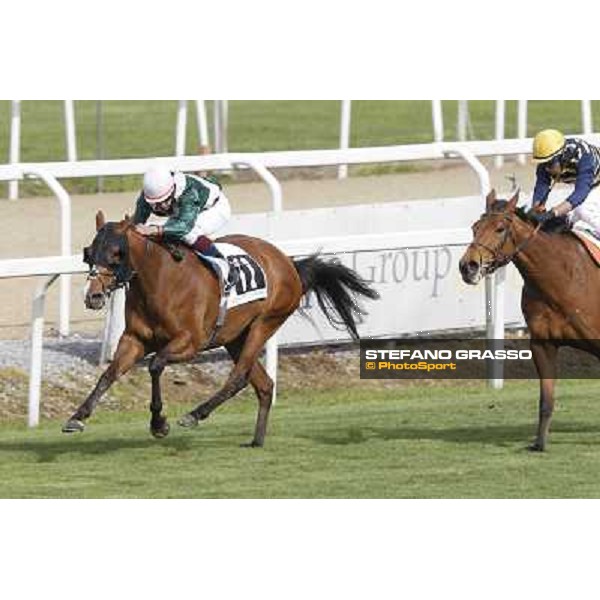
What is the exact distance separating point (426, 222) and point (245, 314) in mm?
3080

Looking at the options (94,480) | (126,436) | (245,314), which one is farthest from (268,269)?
(94,480)

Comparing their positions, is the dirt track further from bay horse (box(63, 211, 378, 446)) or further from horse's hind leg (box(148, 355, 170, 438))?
horse's hind leg (box(148, 355, 170, 438))

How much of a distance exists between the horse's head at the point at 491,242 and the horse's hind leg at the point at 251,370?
3.93 feet

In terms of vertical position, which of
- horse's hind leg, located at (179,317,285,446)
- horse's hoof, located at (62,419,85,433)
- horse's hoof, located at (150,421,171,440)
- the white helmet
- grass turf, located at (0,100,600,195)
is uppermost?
grass turf, located at (0,100,600,195)

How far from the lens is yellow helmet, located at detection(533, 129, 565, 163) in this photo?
11.4 meters

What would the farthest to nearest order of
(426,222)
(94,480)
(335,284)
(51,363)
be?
(426,222), (51,363), (335,284), (94,480)

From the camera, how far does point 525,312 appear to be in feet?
37.6

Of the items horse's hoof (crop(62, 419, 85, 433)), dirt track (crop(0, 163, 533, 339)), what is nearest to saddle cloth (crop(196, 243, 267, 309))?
horse's hoof (crop(62, 419, 85, 433))

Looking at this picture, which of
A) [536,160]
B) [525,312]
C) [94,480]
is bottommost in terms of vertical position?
[94,480]

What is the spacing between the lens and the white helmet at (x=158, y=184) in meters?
11.0

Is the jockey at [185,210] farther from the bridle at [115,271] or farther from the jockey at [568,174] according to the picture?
the jockey at [568,174]

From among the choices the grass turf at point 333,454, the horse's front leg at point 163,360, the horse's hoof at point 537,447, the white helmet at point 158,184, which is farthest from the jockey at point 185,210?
the horse's hoof at point 537,447

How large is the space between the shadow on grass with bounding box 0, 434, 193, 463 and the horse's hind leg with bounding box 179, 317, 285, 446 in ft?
0.71

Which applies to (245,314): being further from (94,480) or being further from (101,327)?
(101,327)
